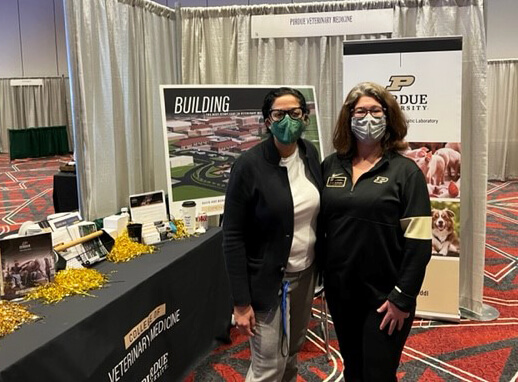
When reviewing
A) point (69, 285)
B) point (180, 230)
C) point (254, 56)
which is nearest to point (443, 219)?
point (180, 230)

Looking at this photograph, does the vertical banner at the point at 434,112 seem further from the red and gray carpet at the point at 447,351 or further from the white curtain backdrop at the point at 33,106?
the white curtain backdrop at the point at 33,106

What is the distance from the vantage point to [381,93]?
1.66 metres

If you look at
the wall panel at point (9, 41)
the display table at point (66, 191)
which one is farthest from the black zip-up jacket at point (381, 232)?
the wall panel at point (9, 41)

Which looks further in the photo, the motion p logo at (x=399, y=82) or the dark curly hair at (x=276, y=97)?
the motion p logo at (x=399, y=82)

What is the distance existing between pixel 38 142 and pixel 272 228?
11.8 m

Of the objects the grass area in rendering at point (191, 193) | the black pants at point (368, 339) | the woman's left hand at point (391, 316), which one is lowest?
the black pants at point (368, 339)

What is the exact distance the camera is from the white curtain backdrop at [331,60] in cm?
314

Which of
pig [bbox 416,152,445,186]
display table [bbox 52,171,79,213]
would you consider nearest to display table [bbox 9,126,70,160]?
display table [bbox 52,171,79,213]

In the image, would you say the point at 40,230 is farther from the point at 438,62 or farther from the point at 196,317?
the point at 438,62

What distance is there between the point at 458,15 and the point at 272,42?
128 cm

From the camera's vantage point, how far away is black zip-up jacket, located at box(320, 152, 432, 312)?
5.05 feet

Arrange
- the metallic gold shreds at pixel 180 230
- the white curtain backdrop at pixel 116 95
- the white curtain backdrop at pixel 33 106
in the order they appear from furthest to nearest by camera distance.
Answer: the white curtain backdrop at pixel 33 106 → the metallic gold shreds at pixel 180 230 → the white curtain backdrop at pixel 116 95

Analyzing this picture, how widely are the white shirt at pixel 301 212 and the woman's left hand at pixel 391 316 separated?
0.31 m

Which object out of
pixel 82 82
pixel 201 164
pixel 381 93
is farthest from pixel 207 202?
pixel 381 93
